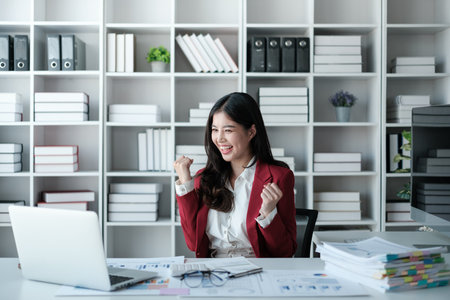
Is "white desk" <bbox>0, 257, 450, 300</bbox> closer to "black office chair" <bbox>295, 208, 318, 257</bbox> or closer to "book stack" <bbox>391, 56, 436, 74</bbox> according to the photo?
"black office chair" <bbox>295, 208, 318, 257</bbox>

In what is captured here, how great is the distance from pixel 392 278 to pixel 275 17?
8.78 ft

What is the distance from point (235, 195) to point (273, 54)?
151 centimetres

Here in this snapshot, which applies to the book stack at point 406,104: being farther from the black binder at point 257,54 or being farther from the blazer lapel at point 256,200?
the blazer lapel at point 256,200

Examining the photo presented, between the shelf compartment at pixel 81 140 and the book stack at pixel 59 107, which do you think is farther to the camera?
the shelf compartment at pixel 81 140

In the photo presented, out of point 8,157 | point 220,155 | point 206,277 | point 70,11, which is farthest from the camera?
point 70,11

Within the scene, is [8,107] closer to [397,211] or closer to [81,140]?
[81,140]

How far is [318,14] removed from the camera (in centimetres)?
366

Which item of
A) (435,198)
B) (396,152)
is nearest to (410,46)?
(396,152)

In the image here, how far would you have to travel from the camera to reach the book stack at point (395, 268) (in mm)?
1353

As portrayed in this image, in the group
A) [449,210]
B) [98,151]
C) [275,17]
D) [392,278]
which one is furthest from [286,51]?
[392,278]

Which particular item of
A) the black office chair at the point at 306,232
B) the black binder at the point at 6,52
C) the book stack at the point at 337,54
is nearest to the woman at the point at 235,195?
the black office chair at the point at 306,232

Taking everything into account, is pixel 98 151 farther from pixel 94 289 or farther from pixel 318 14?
pixel 94 289

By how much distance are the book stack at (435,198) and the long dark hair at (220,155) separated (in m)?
0.62

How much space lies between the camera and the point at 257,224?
2006 mm
